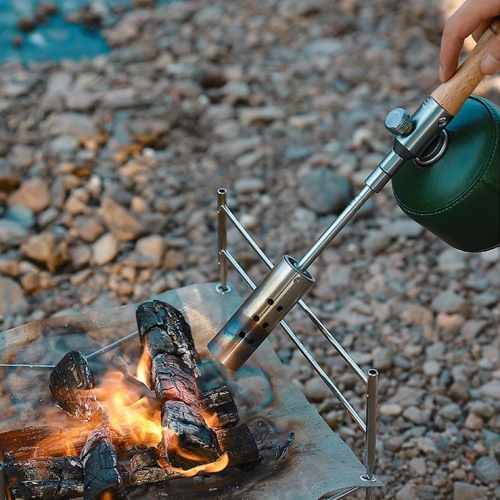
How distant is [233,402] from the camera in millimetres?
2045

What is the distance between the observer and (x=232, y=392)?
85.7 inches

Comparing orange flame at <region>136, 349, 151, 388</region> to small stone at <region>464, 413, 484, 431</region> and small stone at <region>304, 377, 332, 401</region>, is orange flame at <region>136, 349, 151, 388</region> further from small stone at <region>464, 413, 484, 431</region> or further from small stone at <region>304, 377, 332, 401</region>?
small stone at <region>464, 413, 484, 431</region>

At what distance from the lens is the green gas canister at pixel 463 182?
1674 mm

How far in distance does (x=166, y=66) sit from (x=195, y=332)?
2.92 metres

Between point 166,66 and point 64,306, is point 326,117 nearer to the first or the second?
point 166,66

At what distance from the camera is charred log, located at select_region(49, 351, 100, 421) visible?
6.56 feet

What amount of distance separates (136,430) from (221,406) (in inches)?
8.8

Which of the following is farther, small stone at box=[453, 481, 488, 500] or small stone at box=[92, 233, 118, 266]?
small stone at box=[92, 233, 118, 266]

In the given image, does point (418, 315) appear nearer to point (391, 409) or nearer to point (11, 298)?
point (391, 409)

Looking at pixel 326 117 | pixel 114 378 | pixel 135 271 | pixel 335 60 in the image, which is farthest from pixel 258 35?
pixel 114 378

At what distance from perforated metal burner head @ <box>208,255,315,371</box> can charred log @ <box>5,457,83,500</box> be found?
437mm

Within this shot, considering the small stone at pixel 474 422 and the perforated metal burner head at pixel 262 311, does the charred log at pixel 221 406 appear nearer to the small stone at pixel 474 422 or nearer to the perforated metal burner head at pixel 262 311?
the perforated metal burner head at pixel 262 311

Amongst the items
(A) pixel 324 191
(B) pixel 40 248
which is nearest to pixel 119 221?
(B) pixel 40 248

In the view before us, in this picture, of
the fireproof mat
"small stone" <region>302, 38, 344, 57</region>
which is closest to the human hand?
the fireproof mat
